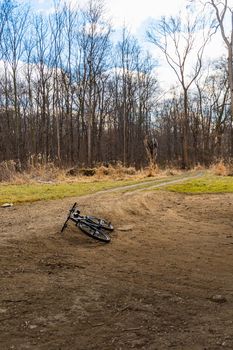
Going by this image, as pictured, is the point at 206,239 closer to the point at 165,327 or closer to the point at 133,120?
the point at 165,327

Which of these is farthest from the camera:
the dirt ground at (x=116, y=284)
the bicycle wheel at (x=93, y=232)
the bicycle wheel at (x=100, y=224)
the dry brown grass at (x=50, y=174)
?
the dry brown grass at (x=50, y=174)

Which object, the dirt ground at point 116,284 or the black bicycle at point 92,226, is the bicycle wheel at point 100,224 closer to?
the black bicycle at point 92,226

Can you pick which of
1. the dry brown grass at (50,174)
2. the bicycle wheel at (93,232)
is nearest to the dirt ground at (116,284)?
the bicycle wheel at (93,232)

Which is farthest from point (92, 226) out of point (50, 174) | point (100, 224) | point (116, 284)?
point (50, 174)

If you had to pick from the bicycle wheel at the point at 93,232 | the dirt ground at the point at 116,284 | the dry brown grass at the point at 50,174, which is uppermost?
the dry brown grass at the point at 50,174

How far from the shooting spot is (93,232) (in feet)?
23.2

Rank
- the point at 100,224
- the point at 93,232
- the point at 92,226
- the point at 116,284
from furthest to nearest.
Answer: the point at 100,224, the point at 92,226, the point at 93,232, the point at 116,284

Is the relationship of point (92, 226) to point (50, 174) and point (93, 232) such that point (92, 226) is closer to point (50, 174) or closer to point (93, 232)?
point (93, 232)

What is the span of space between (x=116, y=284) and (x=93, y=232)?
2.44 meters

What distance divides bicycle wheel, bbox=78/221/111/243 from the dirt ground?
113 millimetres

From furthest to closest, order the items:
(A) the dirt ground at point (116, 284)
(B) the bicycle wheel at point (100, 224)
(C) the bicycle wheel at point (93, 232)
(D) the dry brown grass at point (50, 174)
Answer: (D) the dry brown grass at point (50, 174), (B) the bicycle wheel at point (100, 224), (C) the bicycle wheel at point (93, 232), (A) the dirt ground at point (116, 284)

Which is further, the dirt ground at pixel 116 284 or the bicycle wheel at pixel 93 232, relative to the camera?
the bicycle wheel at pixel 93 232

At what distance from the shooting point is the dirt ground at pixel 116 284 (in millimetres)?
3375

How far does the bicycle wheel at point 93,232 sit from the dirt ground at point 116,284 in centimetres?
11
